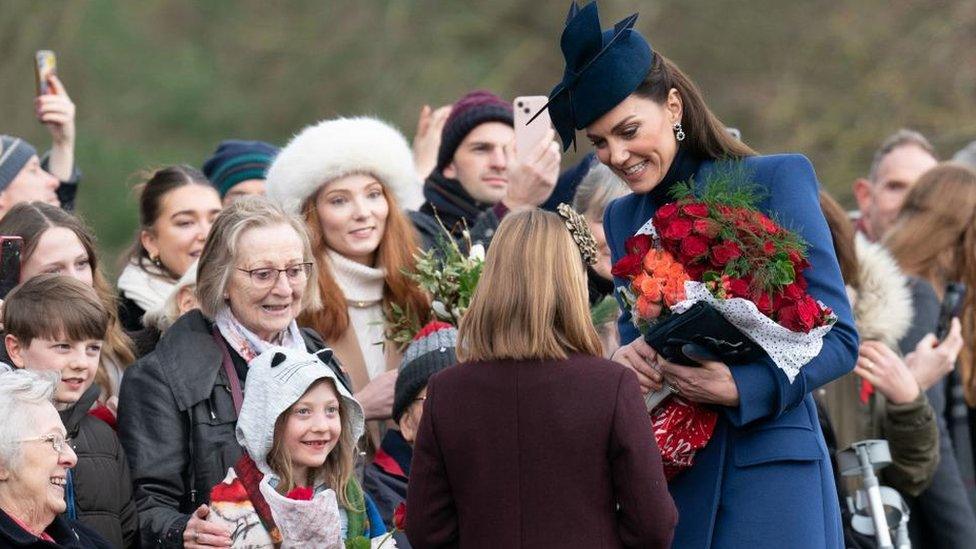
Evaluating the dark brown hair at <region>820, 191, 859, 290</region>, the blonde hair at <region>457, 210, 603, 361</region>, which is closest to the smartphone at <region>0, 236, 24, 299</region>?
the blonde hair at <region>457, 210, 603, 361</region>

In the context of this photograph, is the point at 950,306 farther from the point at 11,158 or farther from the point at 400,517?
the point at 11,158

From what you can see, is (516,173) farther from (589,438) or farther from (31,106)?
(31,106)

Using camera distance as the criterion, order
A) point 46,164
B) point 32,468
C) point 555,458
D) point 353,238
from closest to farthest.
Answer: point 555,458, point 32,468, point 353,238, point 46,164

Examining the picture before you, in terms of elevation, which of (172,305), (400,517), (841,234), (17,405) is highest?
(841,234)

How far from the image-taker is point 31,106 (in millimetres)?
12969

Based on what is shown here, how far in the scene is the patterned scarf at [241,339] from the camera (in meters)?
5.05

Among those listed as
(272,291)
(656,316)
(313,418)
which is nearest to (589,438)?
(656,316)

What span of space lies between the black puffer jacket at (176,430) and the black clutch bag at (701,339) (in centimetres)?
132

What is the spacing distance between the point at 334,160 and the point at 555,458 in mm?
2260

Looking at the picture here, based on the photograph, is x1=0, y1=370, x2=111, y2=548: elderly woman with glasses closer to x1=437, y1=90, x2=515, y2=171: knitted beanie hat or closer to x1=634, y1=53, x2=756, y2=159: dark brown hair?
x1=634, y1=53, x2=756, y2=159: dark brown hair

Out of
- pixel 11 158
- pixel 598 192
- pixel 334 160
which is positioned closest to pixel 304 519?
pixel 334 160

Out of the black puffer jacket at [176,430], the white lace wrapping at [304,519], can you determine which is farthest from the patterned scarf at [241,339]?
the white lace wrapping at [304,519]

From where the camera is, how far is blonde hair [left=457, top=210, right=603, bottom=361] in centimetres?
412

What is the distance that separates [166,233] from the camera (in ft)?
21.0
